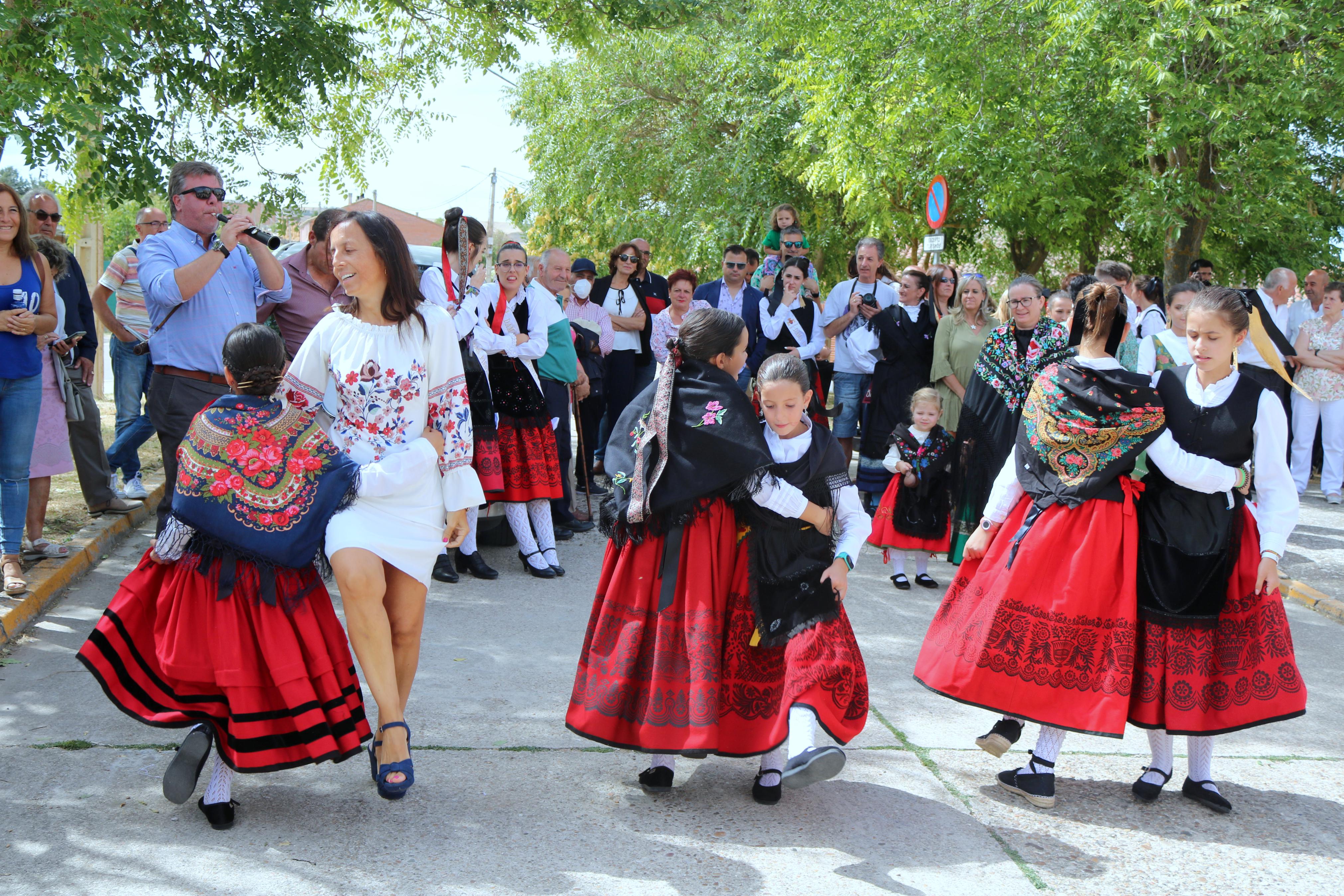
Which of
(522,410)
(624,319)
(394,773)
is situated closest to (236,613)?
(394,773)

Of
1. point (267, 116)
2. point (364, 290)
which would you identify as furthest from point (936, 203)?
point (364, 290)

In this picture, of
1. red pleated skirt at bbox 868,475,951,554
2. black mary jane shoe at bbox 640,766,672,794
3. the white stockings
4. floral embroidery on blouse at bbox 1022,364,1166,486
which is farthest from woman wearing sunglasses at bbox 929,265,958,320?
the white stockings

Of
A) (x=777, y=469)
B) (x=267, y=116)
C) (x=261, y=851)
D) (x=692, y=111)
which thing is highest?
(x=692, y=111)

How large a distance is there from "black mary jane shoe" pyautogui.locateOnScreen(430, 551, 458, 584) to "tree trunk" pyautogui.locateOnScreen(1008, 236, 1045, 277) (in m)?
15.1

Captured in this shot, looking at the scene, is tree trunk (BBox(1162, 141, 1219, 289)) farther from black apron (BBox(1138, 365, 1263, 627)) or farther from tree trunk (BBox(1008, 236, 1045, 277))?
black apron (BBox(1138, 365, 1263, 627))

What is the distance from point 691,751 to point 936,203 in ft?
28.4

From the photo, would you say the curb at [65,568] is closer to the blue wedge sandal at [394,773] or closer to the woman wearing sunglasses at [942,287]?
the blue wedge sandal at [394,773]

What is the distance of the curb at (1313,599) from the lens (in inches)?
273

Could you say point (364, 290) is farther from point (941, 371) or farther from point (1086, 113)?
point (1086, 113)

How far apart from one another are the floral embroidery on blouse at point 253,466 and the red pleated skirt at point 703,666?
1.04m

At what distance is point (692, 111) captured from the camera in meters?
19.6

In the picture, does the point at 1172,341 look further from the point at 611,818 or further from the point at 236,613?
the point at 236,613

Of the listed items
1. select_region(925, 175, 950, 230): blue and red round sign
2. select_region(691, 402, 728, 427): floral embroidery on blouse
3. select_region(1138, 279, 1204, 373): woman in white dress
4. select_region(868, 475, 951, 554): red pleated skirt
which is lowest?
select_region(868, 475, 951, 554): red pleated skirt

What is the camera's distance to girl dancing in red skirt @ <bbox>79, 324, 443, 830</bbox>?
334cm
